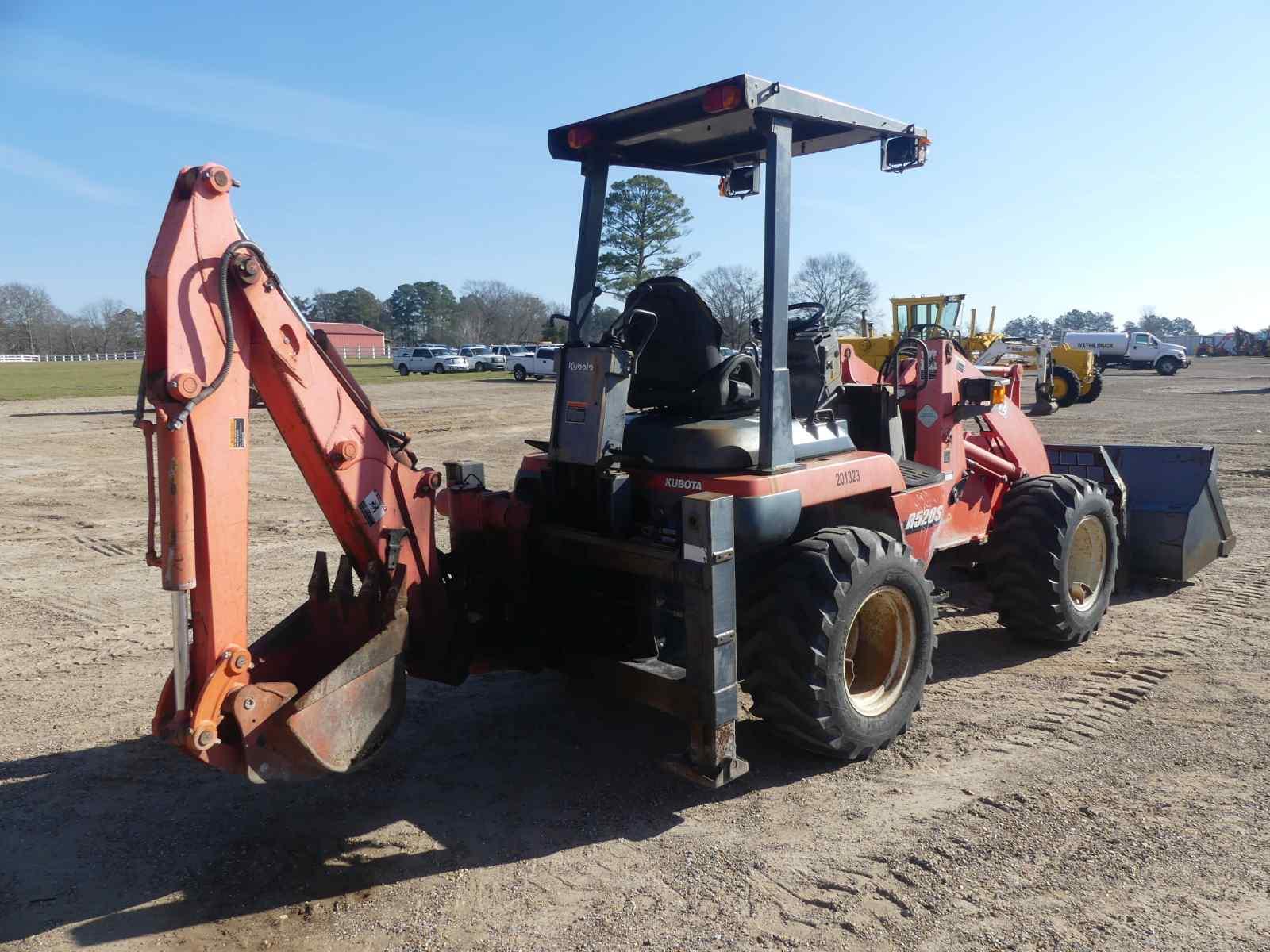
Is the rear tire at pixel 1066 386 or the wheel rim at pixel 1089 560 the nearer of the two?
the wheel rim at pixel 1089 560

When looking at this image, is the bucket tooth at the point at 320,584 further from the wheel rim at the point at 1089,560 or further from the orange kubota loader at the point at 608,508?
the wheel rim at the point at 1089,560

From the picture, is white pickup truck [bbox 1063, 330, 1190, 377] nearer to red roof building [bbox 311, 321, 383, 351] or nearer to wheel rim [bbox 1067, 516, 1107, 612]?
wheel rim [bbox 1067, 516, 1107, 612]

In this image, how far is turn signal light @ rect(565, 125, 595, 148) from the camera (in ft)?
15.0

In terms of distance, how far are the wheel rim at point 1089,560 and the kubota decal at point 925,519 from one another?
4.34 feet

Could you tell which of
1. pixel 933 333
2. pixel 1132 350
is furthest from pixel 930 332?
pixel 1132 350

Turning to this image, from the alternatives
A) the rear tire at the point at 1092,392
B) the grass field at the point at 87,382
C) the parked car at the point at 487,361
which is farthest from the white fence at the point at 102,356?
the rear tire at the point at 1092,392

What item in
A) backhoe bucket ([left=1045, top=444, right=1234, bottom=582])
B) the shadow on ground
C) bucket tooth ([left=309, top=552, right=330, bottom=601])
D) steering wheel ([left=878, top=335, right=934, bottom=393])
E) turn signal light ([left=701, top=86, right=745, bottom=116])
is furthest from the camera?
backhoe bucket ([left=1045, top=444, right=1234, bottom=582])

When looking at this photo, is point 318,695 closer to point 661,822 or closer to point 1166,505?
point 661,822

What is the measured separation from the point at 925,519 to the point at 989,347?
9452 millimetres

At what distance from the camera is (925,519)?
16.7 feet

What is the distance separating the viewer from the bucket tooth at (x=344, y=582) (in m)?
4.08

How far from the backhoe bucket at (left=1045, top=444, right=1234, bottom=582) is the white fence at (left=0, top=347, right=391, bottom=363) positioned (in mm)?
73646

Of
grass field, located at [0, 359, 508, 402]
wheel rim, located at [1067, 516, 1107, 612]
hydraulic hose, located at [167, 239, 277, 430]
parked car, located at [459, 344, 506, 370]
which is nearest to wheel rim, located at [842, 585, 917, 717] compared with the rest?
wheel rim, located at [1067, 516, 1107, 612]

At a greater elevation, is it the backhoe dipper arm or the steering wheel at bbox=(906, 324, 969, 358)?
the steering wheel at bbox=(906, 324, 969, 358)
